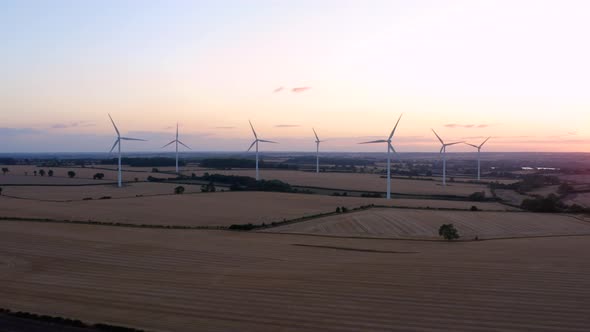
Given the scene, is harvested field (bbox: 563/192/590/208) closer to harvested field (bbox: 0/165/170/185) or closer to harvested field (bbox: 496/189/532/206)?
harvested field (bbox: 496/189/532/206)

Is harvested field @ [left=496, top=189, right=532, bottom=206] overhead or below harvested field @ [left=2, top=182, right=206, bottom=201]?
below

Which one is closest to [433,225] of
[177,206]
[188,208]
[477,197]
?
[188,208]

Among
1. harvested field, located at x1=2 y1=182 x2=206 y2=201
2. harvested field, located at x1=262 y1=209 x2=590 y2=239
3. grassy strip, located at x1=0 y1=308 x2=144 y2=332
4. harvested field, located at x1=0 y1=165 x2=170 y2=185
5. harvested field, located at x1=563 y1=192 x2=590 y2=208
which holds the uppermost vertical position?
harvested field, located at x1=0 y1=165 x2=170 y2=185

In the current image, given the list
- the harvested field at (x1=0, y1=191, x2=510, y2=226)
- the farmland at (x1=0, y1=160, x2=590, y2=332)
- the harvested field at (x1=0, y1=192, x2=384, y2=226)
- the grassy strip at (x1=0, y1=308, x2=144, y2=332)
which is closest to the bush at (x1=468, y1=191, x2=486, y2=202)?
the harvested field at (x1=0, y1=191, x2=510, y2=226)

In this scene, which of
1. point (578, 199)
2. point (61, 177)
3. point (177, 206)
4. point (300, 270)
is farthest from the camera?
point (61, 177)

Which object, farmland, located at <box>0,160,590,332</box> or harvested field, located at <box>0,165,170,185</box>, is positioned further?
harvested field, located at <box>0,165,170,185</box>

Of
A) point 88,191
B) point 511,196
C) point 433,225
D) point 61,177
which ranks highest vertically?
point 61,177

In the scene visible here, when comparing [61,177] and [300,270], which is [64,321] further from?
[61,177]
